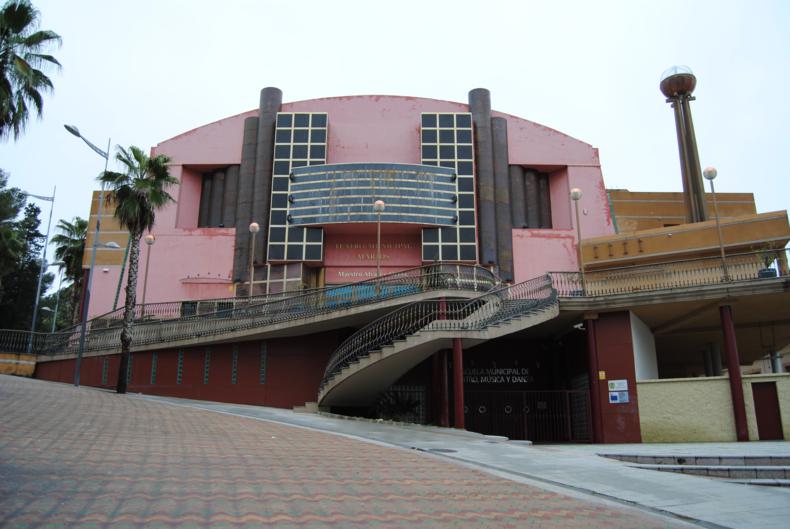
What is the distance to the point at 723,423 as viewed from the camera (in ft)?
57.8

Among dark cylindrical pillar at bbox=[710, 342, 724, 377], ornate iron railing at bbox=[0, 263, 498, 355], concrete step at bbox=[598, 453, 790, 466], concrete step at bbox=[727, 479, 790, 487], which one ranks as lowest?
concrete step at bbox=[727, 479, 790, 487]

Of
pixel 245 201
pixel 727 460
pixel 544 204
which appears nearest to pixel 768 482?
pixel 727 460

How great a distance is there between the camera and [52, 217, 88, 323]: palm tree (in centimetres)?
3872

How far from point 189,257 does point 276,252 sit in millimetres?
5080

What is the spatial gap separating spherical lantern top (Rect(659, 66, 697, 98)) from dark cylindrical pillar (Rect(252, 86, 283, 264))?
19.6 meters

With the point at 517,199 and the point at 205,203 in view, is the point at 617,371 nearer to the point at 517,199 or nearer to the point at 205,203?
the point at 517,199

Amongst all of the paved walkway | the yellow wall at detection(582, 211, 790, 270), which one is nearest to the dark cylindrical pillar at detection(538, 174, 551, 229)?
the yellow wall at detection(582, 211, 790, 270)

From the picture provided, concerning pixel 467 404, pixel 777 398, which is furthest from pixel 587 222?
pixel 777 398

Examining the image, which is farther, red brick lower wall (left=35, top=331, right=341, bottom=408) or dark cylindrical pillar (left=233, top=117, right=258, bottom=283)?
dark cylindrical pillar (left=233, top=117, right=258, bottom=283)

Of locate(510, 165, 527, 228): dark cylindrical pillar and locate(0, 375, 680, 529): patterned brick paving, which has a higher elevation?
locate(510, 165, 527, 228): dark cylindrical pillar

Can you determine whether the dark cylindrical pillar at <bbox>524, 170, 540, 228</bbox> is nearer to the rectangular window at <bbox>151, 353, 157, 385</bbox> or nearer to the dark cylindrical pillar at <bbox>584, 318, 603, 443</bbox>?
the dark cylindrical pillar at <bbox>584, 318, 603, 443</bbox>

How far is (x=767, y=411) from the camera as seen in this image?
17375mm

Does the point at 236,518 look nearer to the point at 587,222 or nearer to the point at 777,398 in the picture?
the point at 777,398

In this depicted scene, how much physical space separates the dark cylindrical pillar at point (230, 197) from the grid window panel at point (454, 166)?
10204 millimetres
